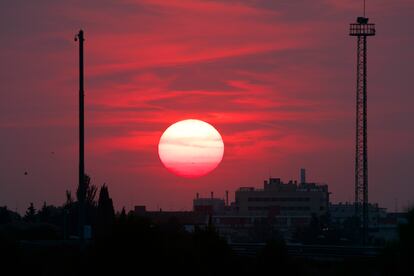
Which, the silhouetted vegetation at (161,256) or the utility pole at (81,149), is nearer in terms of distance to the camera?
the silhouetted vegetation at (161,256)

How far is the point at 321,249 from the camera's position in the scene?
69.8 m

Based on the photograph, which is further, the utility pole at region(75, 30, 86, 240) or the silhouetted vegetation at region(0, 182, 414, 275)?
the utility pole at region(75, 30, 86, 240)

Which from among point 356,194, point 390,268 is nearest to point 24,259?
point 390,268

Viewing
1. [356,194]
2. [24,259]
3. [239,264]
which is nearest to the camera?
[24,259]

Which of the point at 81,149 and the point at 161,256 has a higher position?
the point at 81,149

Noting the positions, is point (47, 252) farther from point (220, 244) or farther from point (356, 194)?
point (356, 194)

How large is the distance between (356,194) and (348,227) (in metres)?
48.5

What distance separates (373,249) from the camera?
6950cm

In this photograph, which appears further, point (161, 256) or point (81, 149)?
point (81, 149)

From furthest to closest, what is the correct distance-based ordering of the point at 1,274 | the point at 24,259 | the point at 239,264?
the point at 239,264 < the point at 24,259 < the point at 1,274

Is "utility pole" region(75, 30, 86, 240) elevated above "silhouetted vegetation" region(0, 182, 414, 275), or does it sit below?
above

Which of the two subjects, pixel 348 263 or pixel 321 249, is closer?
pixel 348 263

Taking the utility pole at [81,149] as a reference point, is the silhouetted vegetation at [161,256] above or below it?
below

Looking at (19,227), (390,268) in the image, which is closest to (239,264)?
(390,268)
